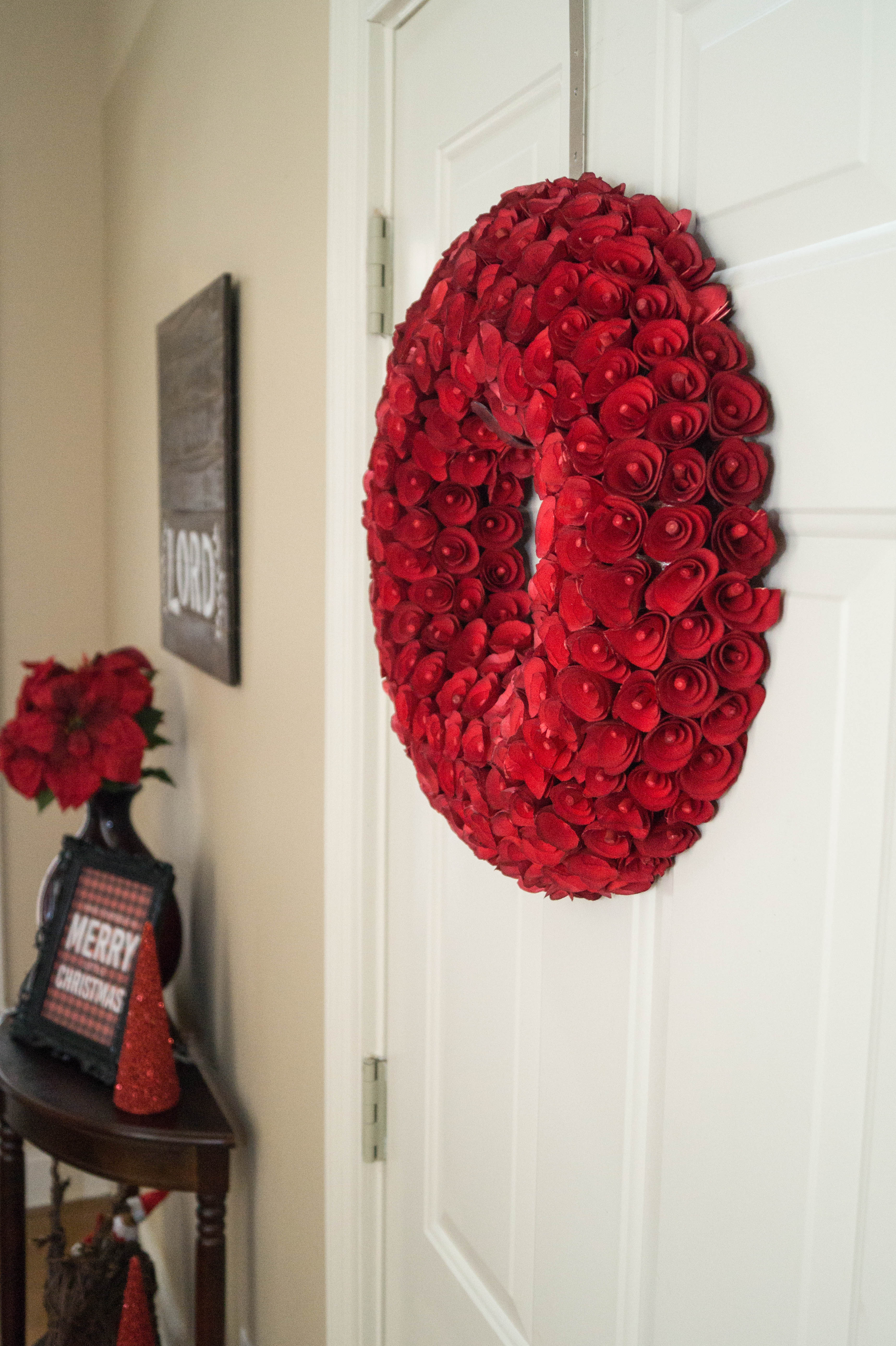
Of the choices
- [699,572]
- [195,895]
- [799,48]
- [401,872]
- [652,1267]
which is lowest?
[195,895]

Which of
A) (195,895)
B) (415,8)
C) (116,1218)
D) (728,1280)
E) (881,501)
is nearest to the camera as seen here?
(881,501)

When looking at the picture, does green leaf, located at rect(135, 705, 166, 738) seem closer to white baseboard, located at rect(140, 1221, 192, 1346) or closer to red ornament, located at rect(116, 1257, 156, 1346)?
red ornament, located at rect(116, 1257, 156, 1346)

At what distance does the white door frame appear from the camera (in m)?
1.13

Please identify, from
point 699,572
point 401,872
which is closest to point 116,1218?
point 401,872

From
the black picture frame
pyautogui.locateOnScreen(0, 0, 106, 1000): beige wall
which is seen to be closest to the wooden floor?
Result: pyautogui.locateOnScreen(0, 0, 106, 1000): beige wall

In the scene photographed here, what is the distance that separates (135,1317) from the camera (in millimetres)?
1527

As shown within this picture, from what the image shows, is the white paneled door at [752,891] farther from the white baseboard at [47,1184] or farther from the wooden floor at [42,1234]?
the white baseboard at [47,1184]

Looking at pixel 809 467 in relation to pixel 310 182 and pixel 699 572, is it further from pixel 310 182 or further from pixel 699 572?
pixel 310 182

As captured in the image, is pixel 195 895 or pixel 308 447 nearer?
pixel 308 447

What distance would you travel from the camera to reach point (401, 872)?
1.16 m

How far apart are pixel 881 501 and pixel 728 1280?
19.3 inches

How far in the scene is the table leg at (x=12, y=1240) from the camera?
1832 mm

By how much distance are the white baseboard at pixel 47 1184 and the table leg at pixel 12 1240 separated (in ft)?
2.63

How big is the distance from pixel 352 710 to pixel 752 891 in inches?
24.7
